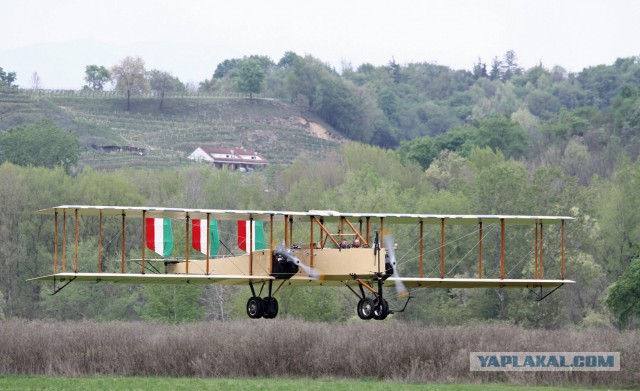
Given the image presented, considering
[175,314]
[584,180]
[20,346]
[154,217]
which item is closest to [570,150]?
[584,180]

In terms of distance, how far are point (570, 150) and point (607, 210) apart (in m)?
43.1

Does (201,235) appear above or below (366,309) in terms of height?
above

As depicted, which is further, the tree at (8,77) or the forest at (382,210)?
the tree at (8,77)

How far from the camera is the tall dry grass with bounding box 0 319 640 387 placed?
59156mm

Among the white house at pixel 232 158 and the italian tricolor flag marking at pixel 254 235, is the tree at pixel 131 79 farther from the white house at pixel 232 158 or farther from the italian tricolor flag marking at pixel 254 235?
the italian tricolor flag marking at pixel 254 235

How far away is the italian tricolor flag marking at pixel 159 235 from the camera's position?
37594mm

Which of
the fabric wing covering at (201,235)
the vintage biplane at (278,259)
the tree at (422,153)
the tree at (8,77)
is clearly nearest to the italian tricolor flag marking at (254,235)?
the vintage biplane at (278,259)

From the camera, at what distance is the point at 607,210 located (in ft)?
289

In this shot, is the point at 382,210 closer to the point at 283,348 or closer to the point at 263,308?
the point at 283,348

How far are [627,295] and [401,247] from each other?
15.9m

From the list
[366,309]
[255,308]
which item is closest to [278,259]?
[255,308]

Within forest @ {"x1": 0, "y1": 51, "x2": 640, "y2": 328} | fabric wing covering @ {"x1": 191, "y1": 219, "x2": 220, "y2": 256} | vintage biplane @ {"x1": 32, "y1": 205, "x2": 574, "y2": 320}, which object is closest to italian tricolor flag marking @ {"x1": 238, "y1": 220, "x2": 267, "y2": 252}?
vintage biplane @ {"x1": 32, "y1": 205, "x2": 574, "y2": 320}

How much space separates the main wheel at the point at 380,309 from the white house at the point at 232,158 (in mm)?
127190

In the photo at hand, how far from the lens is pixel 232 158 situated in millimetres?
167000
